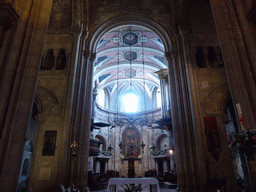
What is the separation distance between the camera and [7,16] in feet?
14.8

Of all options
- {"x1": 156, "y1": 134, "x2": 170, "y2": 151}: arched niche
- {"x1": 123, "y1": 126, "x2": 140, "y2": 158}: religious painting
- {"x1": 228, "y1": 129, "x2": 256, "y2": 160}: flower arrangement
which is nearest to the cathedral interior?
{"x1": 228, "y1": 129, "x2": 256, "y2": 160}: flower arrangement

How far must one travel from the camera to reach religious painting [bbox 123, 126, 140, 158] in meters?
24.3

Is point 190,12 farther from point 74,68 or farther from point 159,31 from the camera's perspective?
point 74,68

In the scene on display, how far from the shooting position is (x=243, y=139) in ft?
12.5

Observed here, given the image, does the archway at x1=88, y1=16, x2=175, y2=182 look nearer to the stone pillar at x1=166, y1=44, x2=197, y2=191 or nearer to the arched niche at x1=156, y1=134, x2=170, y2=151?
the arched niche at x1=156, y1=134, x2=170, y2=151

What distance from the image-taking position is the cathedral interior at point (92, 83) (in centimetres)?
443

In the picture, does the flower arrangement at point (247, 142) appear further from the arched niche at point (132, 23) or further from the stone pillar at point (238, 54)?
the arched niche at point (132, 23)

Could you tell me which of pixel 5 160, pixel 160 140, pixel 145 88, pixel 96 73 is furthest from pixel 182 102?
pixel 145 88

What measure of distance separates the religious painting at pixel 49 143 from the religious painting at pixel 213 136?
710cm

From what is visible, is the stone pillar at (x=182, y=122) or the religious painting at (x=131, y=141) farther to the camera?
the religious painting at (x=131, y=141)

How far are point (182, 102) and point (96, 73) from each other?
1223 cm

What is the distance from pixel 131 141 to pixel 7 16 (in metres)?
22.1

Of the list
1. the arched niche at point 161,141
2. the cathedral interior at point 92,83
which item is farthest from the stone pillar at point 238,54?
the arched niche at point 161,141

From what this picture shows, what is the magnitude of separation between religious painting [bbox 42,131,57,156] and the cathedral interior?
44 millimetres
